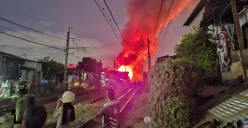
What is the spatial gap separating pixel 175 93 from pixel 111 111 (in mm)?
2558

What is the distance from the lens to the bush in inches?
255

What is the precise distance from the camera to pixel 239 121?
15.9ft

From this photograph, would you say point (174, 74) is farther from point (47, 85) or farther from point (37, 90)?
point (47, 85)

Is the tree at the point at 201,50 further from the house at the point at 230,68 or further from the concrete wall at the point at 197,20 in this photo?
the concrete wall at the point at 197,20

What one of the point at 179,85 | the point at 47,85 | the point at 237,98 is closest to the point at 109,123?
the point at 179,85

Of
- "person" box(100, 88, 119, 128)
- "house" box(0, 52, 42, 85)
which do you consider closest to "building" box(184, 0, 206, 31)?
"person" box(100, 88, 119, 128)

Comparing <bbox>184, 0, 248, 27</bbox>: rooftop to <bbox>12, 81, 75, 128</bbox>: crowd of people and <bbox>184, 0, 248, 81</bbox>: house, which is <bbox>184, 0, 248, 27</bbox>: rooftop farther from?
<bbox>12, 81, 75, 128</bbox>: crowd of people

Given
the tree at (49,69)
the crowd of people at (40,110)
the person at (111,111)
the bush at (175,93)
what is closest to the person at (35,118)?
the crowd of people at (40,110)

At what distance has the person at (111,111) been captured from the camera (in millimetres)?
6676

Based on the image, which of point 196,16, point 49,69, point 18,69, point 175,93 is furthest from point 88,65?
point 175,93

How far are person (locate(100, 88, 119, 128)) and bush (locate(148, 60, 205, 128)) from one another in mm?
1524

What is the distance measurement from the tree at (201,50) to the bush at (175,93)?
24.4 feet

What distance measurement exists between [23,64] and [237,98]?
29.6 metres

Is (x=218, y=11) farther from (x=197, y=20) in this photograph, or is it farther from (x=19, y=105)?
(x=197, y=20)
